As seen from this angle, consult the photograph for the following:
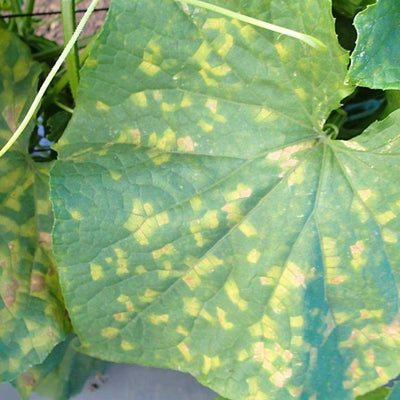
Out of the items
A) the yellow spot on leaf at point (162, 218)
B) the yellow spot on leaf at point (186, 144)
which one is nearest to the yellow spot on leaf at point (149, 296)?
the yellow spot on leaf at point (162, 218)

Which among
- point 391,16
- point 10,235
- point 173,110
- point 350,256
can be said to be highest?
point 391,16

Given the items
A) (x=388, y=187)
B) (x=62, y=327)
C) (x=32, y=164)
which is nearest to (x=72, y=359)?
(x=62, y=327)

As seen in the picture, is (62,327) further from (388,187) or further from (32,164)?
(388,187)

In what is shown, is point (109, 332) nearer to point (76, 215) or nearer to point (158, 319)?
point (158, 319)

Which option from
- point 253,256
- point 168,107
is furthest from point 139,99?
point 253,256

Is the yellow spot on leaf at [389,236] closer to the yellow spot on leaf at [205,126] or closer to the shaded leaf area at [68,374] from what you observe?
the yellow spot on leaf at [205,126]

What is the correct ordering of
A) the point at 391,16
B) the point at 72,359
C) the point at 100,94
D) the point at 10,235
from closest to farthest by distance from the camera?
the point at 391,16 → the point at 100,94 → the point at 10,235 → the point at 72,359
